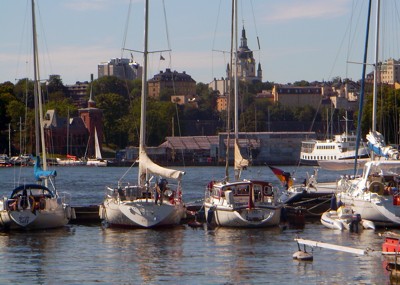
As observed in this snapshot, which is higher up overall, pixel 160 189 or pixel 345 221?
pixel 160 189

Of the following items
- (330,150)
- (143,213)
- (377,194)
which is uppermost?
(330,150)

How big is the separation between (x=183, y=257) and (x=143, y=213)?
8.84m

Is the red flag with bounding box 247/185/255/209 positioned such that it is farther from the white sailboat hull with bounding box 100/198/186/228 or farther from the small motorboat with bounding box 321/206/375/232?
the small motorboat with bounding box 321/206/375/232

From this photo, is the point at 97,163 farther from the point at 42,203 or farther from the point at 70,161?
the point at 42,203

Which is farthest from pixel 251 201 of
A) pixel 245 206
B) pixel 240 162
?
pixel 240 162

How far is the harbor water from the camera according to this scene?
37.6m

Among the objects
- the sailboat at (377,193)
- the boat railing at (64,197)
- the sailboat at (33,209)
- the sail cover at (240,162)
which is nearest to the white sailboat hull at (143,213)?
the sailboat at (33,209)

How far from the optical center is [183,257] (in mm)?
43000

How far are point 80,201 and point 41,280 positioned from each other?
38306 millimetres

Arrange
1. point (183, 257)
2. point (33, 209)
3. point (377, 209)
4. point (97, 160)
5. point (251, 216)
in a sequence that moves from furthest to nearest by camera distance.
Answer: point (97, 160) < point (33, 209) < point (251, 216) < point (377, 209) < point (183, 257)

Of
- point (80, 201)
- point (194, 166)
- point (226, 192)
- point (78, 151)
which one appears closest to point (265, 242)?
point (226, 192)

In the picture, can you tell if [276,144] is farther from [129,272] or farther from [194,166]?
[129,272]

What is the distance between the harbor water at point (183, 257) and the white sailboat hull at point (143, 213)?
39 centimetres

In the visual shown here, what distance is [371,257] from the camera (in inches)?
Answer: 1622
